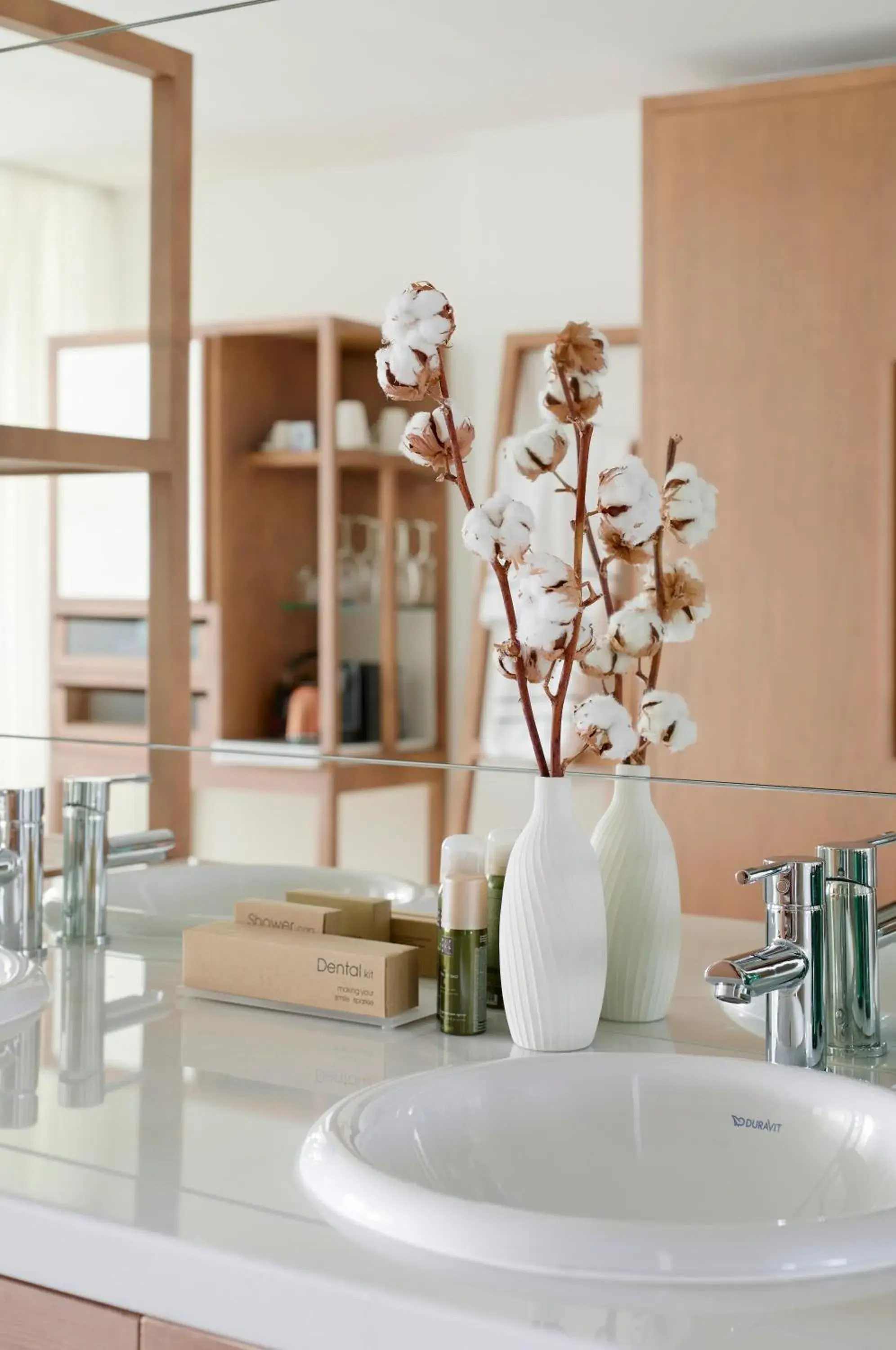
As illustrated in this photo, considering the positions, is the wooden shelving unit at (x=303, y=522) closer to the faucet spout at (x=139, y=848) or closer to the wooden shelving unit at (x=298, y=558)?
the wooden shelving unit at (x=298, y=558)

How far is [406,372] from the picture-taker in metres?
1.32

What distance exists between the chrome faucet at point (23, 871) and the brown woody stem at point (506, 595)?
1.93ft

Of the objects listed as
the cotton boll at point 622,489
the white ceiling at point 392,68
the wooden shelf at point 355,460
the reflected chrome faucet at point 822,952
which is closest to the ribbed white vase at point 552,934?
the reflected chrome faucet at point 822,952

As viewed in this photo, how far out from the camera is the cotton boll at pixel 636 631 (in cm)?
130

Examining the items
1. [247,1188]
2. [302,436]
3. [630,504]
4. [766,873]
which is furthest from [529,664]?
[247,1188]

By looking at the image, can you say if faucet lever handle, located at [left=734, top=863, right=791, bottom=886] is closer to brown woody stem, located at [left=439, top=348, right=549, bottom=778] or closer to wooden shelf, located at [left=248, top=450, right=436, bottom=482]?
brown woody stem, located at [left=439, top=348, right=549, bottom=778]

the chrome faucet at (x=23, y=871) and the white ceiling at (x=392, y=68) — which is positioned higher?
A: the white ceiling at (x=392, y=68)

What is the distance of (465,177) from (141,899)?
872mm

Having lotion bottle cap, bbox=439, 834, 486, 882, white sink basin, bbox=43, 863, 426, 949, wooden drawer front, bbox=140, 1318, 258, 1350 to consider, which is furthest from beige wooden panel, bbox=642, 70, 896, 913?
wooden drawer front, bbox=140, 1318, 258, 1350

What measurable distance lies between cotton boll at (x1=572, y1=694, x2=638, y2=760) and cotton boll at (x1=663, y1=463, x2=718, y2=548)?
0.52 feet

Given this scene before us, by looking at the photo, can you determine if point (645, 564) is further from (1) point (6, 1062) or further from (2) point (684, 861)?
(1) point (6, 1062)

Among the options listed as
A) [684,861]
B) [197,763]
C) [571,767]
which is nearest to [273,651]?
[197,763]

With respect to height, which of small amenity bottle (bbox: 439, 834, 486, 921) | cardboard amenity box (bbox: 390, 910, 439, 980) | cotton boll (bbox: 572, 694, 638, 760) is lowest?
cardboard amenity box (bbox: 390, 910, 439, 980)

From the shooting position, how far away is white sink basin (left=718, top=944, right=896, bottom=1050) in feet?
3.97
